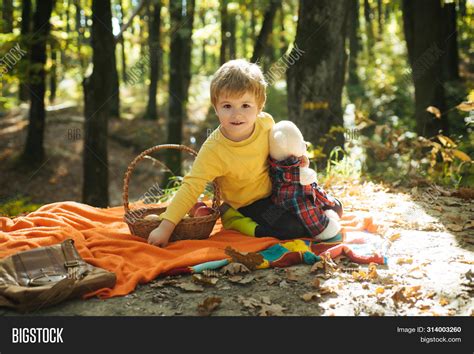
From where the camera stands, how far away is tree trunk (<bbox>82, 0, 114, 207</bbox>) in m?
7.29

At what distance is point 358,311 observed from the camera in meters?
2.56

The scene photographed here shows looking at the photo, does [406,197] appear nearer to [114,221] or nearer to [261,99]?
[261,99]

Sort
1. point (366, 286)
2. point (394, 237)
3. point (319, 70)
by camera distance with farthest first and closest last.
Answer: point (319, 70) → point (394, 237) → point (366, 286)

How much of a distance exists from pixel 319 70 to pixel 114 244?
3.84 meters

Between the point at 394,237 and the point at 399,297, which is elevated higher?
the point at 394,237

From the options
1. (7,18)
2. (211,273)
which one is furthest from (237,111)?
(7,18)

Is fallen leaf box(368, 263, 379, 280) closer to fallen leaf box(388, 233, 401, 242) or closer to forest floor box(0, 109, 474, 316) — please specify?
forest floor box(0, 109, 474, 316)

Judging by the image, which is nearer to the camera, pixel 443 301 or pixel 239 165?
pixel 443 301

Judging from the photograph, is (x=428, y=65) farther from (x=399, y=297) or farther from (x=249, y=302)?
(x=249, y=302)

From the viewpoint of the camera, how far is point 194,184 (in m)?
3.50

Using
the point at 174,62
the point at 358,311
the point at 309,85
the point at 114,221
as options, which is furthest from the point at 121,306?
the point at 174,62

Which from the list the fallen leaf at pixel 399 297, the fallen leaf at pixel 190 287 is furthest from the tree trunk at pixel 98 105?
the fallen leaf at pixel 399 297

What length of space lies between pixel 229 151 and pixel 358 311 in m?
1.52

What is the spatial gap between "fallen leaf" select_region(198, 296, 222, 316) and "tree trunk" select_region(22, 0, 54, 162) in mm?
8117
